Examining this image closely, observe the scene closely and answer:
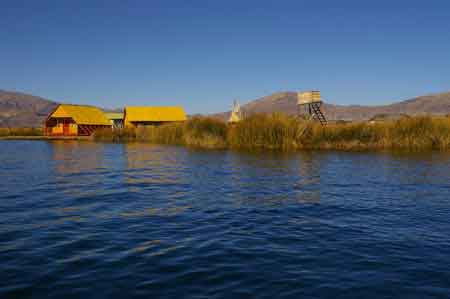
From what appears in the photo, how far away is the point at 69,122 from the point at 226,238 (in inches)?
2527

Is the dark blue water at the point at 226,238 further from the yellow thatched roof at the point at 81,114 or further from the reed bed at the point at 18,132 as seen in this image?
the reed bed at the point at 18,132

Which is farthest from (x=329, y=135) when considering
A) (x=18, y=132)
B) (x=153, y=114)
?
(x=18, y=132)

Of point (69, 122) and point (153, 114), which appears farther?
point (153, 114)

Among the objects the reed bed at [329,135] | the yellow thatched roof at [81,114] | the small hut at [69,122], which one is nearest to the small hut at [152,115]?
the yellow thatched roof at [81,114]

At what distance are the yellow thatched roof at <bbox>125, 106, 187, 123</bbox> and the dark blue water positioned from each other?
53.2 meters

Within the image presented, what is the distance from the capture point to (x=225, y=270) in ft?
18.7

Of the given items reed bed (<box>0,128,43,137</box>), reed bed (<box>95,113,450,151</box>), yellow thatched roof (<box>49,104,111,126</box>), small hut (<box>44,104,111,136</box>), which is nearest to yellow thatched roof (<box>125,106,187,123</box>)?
yellow thatched roof (<box>49,104,111,126</box>)

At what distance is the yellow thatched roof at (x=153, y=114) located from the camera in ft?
219

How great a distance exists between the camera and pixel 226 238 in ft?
24.0

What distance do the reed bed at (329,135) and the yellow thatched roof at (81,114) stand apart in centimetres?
3924

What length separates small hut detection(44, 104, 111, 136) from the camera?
6319cm

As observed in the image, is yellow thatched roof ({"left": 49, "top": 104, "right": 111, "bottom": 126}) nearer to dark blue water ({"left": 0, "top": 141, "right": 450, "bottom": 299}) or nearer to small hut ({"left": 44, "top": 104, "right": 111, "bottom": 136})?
small hut ({"left": 44, "top": 104, "right": 111, "bottom": 136})

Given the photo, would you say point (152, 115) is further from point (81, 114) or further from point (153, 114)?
point (81, 114)

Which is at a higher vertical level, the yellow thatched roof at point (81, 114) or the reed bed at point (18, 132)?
the yellow thatched roof at point (81, 114)
